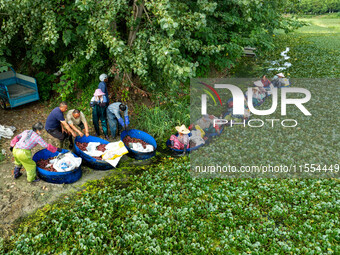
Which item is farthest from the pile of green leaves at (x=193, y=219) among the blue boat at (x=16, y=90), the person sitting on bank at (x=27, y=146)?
the blue boat at (x=16, y=90)

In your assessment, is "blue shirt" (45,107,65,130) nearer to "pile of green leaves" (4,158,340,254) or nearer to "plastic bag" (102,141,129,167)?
"plastic bag" (102,141,129,167)

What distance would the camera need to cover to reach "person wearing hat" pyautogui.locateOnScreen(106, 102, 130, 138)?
8703mm

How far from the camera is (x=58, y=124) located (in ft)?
26.5

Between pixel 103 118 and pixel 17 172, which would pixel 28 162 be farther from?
pixel 103 118

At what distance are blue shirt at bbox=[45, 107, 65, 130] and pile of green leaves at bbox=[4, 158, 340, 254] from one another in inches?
95.6

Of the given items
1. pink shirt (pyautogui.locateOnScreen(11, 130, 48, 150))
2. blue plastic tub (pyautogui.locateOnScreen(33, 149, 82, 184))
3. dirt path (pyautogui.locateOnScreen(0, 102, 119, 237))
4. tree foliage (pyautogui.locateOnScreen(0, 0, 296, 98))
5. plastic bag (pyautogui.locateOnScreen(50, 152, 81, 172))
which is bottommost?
dirt path (pyautogui.locateOnScreen(0, 102, 119, 237))

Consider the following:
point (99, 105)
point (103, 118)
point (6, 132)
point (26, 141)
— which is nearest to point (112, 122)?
point (103, 118)

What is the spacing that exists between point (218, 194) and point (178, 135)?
2731 millimetres

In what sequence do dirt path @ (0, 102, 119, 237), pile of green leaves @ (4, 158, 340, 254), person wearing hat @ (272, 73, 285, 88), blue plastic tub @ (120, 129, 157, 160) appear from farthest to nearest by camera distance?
person wearing hat @ (272, 73, 285, 88) < blue plastic tub @ (120, 129, 157, 160) < dirt path @ (0, 102, 119, 237) < pile of green leaves @ (4, 158, 340, 254)

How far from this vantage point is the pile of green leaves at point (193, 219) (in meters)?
5.52

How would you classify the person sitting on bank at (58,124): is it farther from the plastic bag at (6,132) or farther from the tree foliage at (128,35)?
the plastic bag at (6,132)

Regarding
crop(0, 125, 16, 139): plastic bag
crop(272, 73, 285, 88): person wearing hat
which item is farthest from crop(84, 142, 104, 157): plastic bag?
crop(272, 73, 285, 88): person wearing hat

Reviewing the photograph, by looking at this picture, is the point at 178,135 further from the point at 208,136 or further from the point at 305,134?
the point at 305,134

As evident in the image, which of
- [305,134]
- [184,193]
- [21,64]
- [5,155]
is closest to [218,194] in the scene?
[184,193]
